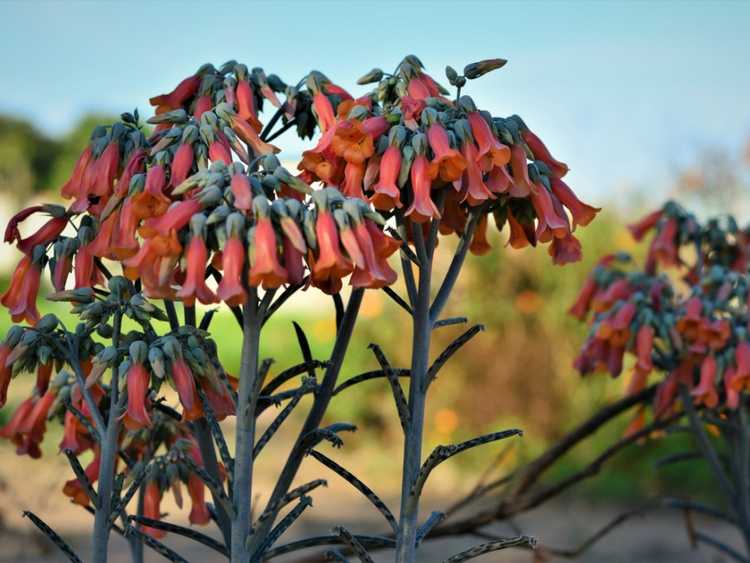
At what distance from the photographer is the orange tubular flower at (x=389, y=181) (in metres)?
1.46

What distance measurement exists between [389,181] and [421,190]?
49 millimetres

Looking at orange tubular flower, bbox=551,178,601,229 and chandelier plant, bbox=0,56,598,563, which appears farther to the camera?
orange tubular flower, bbox=551,178,601,229

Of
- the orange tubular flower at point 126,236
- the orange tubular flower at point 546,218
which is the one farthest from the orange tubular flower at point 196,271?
the orange tubular flower at point 546,218

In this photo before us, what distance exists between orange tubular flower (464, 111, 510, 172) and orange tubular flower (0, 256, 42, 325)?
77 cm

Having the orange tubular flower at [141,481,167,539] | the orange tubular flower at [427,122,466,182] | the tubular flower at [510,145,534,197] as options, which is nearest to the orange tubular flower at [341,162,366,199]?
the orange tubular flower at [427,122,466,182]

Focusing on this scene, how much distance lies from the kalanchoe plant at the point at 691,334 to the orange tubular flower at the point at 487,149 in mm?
1260

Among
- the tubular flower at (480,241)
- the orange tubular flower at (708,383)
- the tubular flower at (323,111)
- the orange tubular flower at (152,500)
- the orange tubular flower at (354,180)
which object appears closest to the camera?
the orange tubular flower at (354,180)

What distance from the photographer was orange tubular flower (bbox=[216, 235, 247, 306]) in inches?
50.6

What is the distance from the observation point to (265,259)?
4.16 ft

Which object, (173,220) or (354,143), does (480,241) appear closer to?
(354,143)

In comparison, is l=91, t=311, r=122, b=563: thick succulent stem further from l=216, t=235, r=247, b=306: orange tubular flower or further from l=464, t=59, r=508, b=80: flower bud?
l=464, t=59, r=508, b=80: flower bud

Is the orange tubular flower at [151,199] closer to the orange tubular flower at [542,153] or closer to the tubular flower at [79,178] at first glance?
the tubular flower at [79,178]

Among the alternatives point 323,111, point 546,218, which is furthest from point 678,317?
point 323,111

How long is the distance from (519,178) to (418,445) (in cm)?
45
